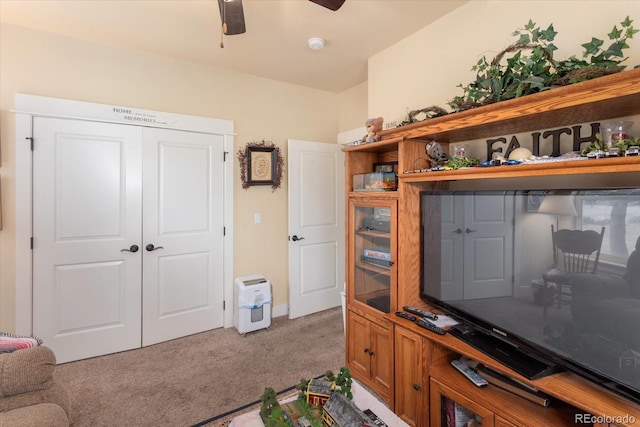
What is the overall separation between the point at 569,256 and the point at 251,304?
251 centimetres

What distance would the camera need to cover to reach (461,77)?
1.99m

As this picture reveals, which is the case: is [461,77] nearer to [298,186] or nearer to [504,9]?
[504,9]

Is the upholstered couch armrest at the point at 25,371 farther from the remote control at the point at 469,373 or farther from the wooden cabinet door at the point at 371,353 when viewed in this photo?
the remote control at the point at 469,373

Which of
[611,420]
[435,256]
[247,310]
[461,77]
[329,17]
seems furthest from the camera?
[247,310]

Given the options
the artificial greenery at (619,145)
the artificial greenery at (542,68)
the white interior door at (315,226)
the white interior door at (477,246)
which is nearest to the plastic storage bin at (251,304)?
the white interior door at (315,226)

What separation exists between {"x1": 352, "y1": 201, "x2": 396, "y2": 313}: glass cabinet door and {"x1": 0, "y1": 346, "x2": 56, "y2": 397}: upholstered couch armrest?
1768 millimetres

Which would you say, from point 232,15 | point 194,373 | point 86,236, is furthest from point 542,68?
point 86,236

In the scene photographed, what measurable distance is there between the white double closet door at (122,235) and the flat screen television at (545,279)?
224 centimetres

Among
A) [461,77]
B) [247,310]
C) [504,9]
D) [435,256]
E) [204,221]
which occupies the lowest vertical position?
[247,310]

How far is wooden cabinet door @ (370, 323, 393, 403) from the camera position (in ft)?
6.15

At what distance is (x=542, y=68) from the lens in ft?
4.28

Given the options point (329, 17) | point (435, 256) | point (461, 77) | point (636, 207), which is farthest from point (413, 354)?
point (329, 17)

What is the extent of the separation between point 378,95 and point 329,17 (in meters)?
0.77

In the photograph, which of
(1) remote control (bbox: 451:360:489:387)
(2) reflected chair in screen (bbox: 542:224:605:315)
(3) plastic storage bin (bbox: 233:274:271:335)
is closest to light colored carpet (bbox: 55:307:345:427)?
(3) plastic storage bin (bbox: 233:274:271:335)
